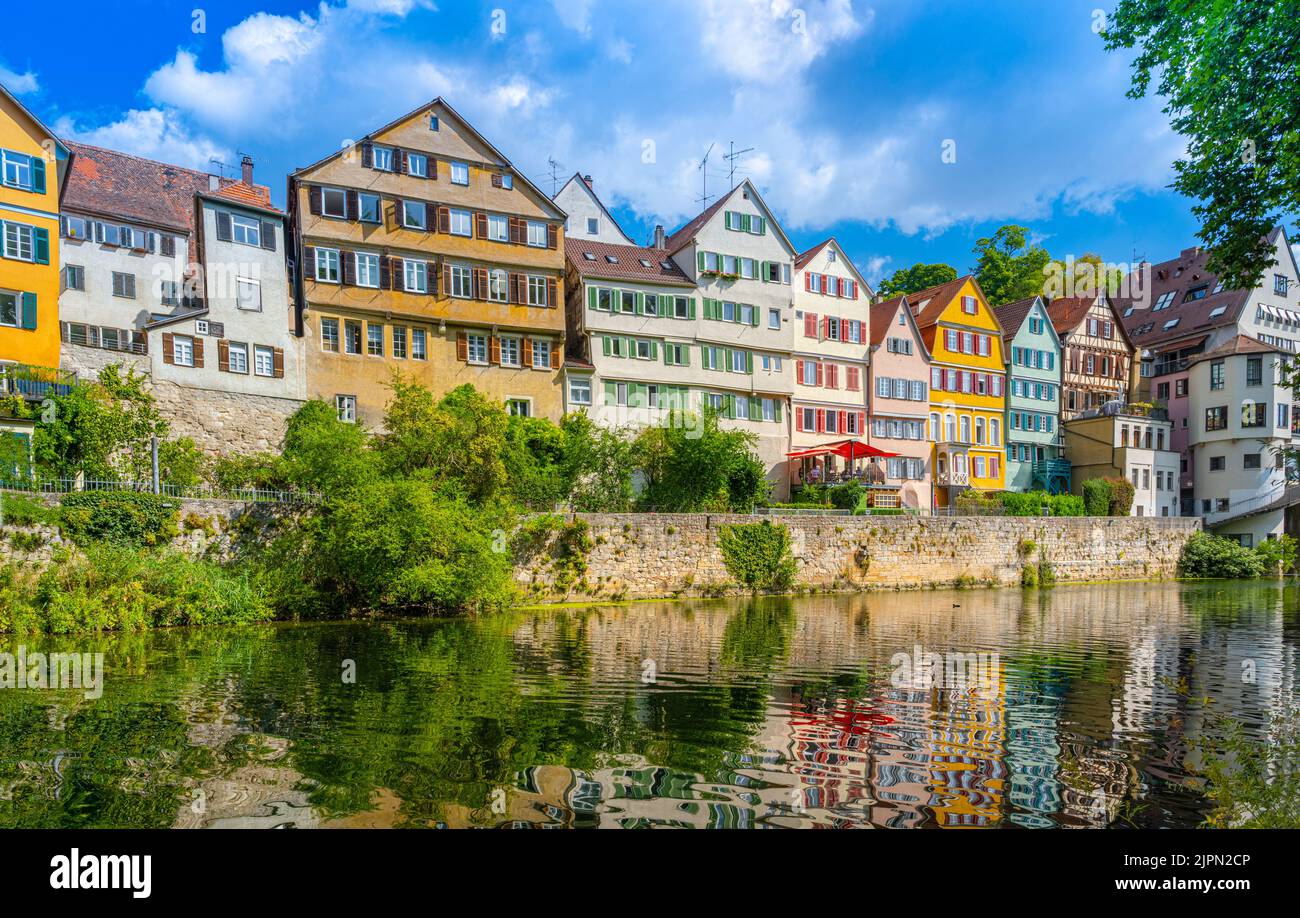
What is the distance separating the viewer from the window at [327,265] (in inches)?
1652

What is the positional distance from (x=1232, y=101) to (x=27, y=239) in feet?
134

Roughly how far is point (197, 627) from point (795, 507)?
28955 mm

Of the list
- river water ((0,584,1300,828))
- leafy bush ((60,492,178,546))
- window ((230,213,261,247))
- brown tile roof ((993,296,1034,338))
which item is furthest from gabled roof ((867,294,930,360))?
leafy bush ((60,492,178,546))

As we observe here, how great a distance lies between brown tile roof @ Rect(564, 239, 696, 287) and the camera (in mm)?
49719

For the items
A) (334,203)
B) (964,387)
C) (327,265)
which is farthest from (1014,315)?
(327,265)

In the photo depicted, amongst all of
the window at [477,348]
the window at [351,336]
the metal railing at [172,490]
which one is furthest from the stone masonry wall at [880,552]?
the window at [351,336]

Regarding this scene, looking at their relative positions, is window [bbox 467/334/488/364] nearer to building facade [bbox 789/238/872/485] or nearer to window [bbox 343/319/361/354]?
window [bbox 343/319/361/354]

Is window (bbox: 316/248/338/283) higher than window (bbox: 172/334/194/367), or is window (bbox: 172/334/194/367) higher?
window (bbox: 316/248/338/283)

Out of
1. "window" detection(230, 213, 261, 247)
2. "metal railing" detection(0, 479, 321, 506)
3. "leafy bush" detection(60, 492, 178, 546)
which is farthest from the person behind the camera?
"window" detection(230, 213, 261, 247)

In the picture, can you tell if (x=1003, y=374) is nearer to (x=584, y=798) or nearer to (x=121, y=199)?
(x=121, y=199)

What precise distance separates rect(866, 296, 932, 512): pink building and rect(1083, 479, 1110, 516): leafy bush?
10.0 m

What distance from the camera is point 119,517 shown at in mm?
27906
